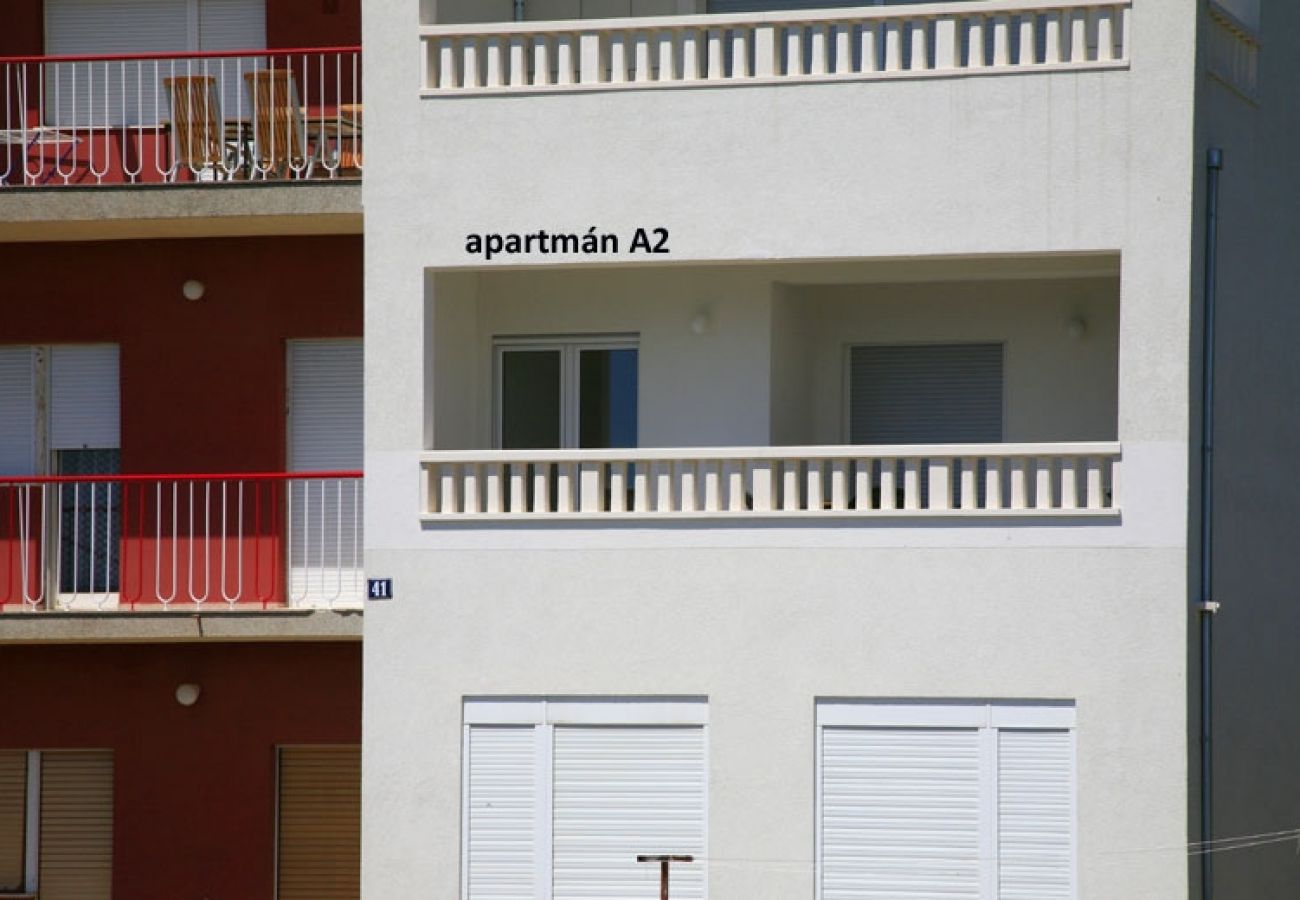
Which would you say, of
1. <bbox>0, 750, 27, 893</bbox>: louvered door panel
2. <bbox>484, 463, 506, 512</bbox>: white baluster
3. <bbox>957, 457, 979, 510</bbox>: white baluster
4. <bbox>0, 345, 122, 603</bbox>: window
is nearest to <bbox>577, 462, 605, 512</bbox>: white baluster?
<bbox>484, 463, 506, 512</bbox>: white baluster

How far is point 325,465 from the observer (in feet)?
68.8

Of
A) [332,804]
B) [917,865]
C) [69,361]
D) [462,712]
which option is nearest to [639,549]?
[462,712]

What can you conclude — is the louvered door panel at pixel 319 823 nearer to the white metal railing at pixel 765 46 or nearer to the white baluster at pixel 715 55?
the white metal railing at pixel 765 46

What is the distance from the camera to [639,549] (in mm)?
18375

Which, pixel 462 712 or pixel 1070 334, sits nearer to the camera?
pixel 462 712

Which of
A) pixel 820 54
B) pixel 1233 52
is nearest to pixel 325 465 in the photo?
pixel 820 54

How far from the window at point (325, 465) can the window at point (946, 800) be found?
184 inches

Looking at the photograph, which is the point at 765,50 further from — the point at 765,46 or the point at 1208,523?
the point at 1208,523

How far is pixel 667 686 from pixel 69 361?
6.55 metres

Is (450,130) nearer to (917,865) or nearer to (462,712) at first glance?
(462,712)

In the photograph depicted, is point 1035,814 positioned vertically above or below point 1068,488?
below

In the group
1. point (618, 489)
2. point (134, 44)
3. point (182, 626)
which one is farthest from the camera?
point (134, 44)

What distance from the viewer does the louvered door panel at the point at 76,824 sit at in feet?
69.5

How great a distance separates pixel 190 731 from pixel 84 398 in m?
3.03
